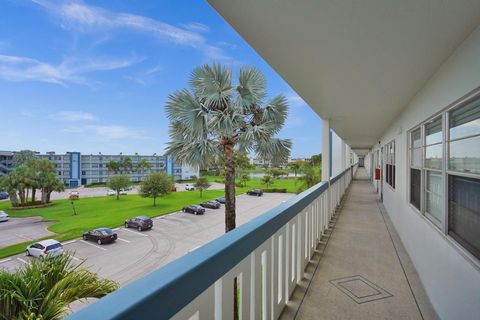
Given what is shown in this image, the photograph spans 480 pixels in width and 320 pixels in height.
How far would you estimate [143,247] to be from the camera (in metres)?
12.4

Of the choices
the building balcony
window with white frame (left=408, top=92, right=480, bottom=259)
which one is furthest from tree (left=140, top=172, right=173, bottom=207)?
window with white frame (left=408, top=92, right=480, bottom=259)

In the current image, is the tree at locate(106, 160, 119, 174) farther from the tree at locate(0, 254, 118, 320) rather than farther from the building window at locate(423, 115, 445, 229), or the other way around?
the building window at locate(423, 115, 445, 229)

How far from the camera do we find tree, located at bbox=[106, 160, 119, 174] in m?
11.8

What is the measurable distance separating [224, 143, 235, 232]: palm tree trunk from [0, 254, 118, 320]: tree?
3.31m

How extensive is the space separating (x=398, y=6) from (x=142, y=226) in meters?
13.7

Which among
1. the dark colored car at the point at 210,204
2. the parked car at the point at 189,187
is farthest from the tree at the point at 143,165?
the dark colored car at the point at 210,204

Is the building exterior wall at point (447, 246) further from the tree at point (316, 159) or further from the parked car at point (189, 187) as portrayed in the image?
the parked car at point (189, 187)

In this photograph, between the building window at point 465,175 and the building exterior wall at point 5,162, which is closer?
the building window at point 465,175

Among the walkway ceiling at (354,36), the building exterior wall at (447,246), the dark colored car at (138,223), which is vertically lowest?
the dark colored car at (138,223)

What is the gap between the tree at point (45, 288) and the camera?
1.97 metres

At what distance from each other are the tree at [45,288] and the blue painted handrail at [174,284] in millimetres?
1828

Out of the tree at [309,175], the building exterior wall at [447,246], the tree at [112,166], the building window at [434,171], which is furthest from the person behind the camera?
the tree at [309,175]

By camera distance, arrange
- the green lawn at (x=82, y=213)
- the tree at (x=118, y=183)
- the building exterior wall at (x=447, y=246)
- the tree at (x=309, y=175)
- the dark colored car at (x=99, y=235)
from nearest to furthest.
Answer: the building exterior wall at (x=447, y=246)
the green lawn at (x=82, y=213)
the dark colored car at (x=99, y=235)
the tree at (x=118, y=183)
the tree at (x=309, y=175)

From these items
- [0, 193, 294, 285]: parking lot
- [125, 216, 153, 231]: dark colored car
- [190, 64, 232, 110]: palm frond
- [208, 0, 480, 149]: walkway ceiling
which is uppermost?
[190, 64, 232, 110]: palm frond
